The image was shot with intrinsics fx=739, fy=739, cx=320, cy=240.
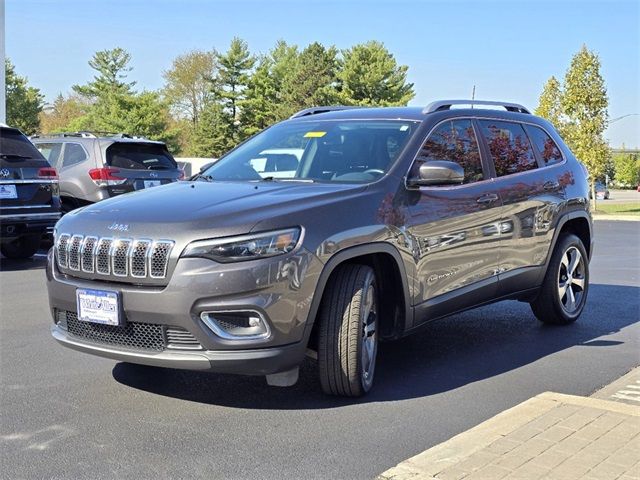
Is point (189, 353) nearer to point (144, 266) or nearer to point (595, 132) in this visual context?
point (144, 266)

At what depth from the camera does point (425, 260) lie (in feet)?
15.6

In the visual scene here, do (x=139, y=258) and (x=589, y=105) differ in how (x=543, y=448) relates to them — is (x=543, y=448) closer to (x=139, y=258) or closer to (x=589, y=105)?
(x=139, y=258)

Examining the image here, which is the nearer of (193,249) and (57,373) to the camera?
(193,249)

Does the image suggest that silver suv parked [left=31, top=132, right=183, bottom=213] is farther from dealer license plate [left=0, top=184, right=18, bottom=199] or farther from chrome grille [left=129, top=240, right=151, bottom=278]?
chrome grille [left=129, top=240, right=151, bottom=278]

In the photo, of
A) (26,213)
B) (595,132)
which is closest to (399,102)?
(595,132)

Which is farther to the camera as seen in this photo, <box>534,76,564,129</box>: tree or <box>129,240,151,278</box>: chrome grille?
<box>534,76,564,129</box>: tree

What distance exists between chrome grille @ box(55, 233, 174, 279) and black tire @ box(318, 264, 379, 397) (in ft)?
3.13

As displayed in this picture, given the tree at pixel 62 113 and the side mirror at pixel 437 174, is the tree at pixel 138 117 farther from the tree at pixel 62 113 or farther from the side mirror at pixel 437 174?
the side mirror at pixel 437 174

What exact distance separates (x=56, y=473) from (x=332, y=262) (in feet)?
5.68

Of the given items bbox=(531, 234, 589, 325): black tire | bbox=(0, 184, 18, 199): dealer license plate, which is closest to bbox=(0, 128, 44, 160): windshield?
bbox=(0, 184, 18, 199): dealer license plate

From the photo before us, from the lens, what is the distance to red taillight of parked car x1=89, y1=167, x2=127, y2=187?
A: 11.8m

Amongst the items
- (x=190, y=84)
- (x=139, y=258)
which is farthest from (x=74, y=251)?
(x=190, y=84)

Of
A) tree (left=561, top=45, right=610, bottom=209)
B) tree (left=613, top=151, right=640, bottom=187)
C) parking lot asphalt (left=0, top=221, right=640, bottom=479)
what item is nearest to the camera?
parking lot asphalt (left=0, top=221, right=640, bottom=479)

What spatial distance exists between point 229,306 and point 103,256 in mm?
789
